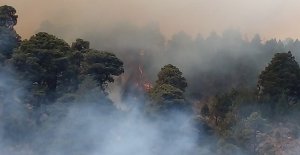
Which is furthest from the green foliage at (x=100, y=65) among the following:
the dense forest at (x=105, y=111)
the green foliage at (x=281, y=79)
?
the green foliage at (x=281, y=79)

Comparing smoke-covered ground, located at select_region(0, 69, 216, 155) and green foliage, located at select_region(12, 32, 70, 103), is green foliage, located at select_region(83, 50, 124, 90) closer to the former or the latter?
green foliage, located at select_region(12, 32, 70, 103)

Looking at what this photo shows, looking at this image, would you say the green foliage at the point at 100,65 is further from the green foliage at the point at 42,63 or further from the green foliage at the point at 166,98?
the green foliage at the point at 166,98

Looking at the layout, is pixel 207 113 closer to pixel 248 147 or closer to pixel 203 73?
pixel 248 147

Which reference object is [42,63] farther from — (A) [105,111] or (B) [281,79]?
(B) [281,79]

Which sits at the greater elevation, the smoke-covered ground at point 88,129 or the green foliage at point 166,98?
the green foliage at point 166,98

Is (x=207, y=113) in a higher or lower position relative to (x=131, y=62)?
lower

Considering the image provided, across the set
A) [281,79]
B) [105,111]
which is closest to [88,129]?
[105,111]

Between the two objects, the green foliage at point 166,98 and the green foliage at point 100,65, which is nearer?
the green foliage at point 166,98

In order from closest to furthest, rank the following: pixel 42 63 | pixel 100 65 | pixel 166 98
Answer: pixel 166 98
pixel 42 63
pixel 100 65

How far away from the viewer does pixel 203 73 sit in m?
81.5

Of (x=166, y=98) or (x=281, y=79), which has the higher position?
(x=281, y=79)

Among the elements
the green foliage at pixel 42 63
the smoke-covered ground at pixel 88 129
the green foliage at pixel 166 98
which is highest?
the green foliage at pixel 42 63

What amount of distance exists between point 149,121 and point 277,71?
42.9ft

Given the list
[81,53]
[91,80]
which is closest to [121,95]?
[81,53]
